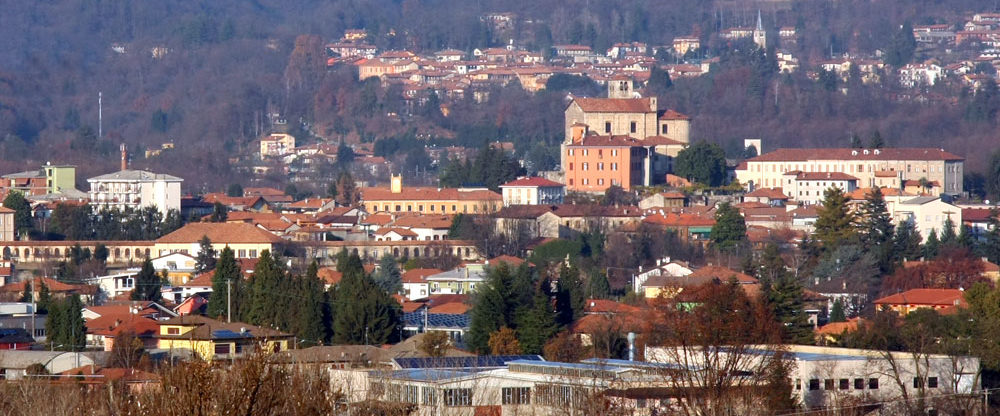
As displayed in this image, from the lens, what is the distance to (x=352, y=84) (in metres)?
114

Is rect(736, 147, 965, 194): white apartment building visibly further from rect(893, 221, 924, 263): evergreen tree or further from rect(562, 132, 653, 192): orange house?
rect(893, 221, 924, 263): evergreen tree

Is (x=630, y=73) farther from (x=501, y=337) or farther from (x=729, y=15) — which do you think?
(x=501, y=337)

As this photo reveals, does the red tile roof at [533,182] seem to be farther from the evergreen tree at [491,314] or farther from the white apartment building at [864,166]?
the evergreen tree at [491,314]

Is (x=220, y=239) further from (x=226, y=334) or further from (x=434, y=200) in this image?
(x=226, y=334)

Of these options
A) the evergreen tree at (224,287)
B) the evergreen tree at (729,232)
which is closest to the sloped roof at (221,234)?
the evergreen tree at (729,232)

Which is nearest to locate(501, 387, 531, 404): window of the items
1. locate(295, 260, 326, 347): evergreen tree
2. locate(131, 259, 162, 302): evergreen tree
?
locate(295, 260, 326, 347): evergreen tree

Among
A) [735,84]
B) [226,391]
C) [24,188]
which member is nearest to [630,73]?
[735,84]

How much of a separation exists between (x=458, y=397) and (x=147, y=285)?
22.8m

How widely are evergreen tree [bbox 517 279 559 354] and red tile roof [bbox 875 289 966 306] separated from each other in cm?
915

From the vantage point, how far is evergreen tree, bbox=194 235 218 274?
5109 cm

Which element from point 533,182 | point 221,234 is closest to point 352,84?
point 533,182

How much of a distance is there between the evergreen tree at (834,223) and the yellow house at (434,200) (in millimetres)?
11501

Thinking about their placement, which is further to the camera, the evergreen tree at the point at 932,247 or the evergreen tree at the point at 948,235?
the evergreen tree at the point at 948,235

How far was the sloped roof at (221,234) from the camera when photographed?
5478 centimetres
